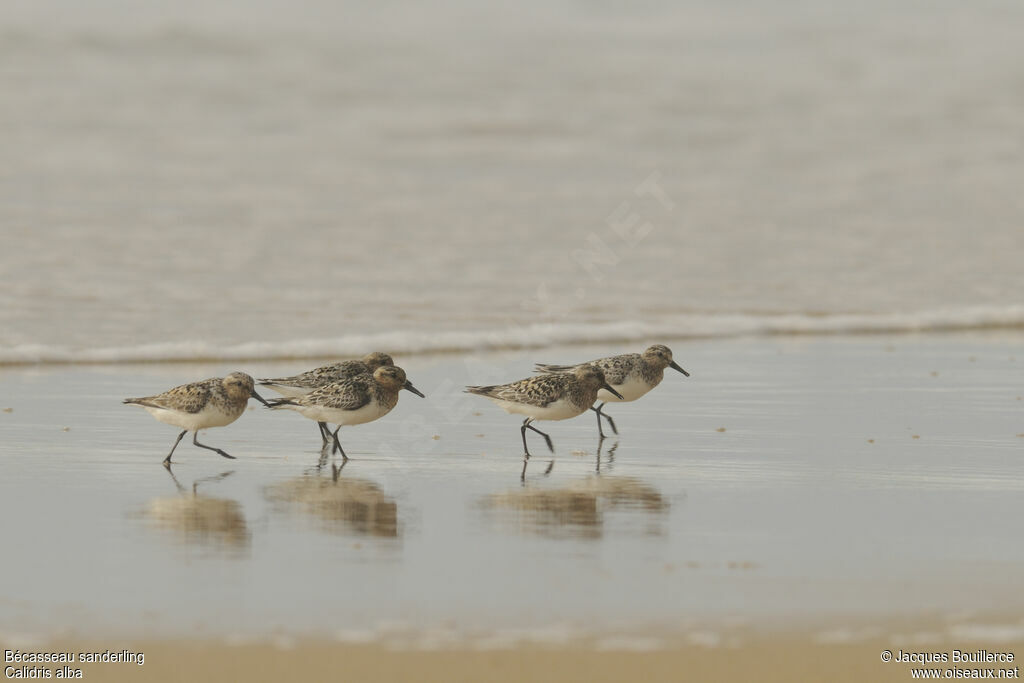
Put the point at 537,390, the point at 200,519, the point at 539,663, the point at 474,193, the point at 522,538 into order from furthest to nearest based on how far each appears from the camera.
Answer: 1. the point at 474,193
2. the point at 537,390
3. the point at 200,519
4. the point at 522,538
5. the point at 539,663

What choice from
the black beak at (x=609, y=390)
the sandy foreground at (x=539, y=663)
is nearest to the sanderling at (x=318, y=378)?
the black beak at (x=609, y=390)

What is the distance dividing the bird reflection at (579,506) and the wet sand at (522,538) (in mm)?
31

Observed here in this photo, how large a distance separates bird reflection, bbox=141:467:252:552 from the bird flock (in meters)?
1.10

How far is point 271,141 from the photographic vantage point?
32219 mm

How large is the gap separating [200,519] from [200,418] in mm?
2048

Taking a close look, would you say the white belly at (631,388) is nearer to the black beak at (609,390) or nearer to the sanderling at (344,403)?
the black beak at (609,390)

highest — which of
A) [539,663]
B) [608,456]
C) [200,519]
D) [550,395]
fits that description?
[550,395]

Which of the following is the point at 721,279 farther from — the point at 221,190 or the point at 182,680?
the point at 182,680

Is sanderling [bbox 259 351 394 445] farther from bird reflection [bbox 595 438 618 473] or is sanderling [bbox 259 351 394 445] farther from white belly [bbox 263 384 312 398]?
bird reflection [bbox 595 438 618 473]

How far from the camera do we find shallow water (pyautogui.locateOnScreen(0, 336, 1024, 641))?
578cm

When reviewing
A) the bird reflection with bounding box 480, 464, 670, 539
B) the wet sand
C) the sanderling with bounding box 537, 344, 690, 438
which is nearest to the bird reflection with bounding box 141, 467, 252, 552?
the wet sand

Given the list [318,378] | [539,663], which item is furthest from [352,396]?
[539,663]

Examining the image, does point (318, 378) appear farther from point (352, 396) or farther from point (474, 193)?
point (474, 193)

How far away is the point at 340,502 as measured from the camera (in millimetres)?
8070
